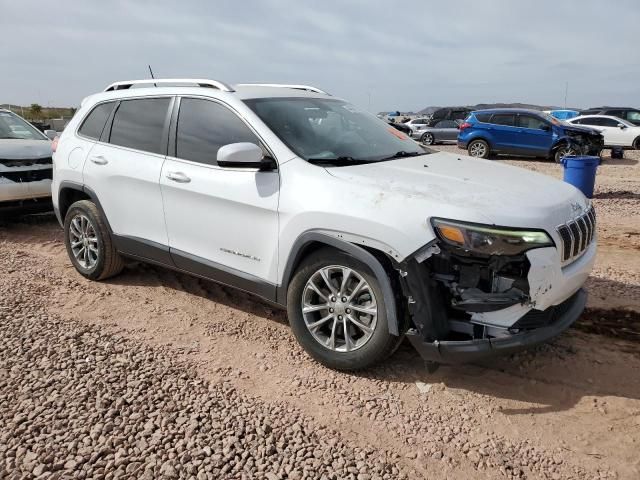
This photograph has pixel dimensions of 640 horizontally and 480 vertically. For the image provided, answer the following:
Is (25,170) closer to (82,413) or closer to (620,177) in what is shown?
(82,413)

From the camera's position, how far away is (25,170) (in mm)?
6973

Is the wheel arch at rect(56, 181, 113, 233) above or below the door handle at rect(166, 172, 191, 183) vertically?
below

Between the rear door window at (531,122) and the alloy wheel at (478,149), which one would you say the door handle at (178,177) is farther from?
the rear door window at (531,122)

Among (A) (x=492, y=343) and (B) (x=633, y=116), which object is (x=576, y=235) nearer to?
(A) (x=492, y=343)

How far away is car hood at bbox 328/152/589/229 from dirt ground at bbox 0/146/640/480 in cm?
108

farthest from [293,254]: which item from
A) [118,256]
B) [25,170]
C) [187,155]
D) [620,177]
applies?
[620,177]

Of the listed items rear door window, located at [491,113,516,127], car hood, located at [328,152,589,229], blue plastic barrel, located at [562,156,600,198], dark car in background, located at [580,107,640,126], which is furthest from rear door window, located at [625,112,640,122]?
car hood, located at [328,152,589,229]

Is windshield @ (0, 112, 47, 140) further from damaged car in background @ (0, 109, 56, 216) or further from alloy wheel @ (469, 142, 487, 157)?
alloy wheel @ (469, 142, 487, 157)

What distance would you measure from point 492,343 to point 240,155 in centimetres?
187

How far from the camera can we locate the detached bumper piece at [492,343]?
281 centimetres

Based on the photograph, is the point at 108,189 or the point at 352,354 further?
the point at 108,189

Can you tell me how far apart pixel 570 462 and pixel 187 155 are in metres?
3.16

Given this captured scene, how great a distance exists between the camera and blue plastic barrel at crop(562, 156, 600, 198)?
28.1 ft

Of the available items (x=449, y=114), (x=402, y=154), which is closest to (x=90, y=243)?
(x=402, y=154)
